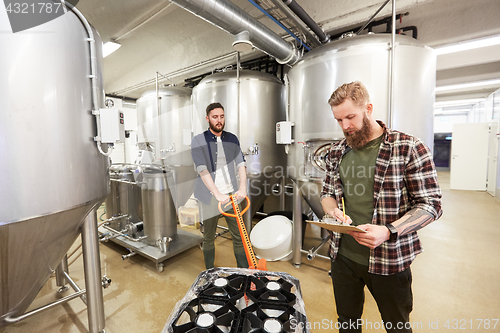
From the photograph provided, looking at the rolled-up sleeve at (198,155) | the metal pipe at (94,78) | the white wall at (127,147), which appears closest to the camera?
the metal pipe at (94,78)

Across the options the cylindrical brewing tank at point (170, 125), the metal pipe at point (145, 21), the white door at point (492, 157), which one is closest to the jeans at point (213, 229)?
the cylindrical brewing tank at point (170, 125)

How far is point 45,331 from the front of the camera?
68.0 inches

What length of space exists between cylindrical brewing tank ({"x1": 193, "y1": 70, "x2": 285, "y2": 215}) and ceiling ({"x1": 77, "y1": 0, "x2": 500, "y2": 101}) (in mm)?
789

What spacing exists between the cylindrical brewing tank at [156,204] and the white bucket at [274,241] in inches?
42.4

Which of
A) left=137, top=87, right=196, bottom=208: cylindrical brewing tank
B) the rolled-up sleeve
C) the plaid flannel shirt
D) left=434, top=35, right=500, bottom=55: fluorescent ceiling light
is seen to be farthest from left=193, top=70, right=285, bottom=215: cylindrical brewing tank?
left=434, top=35, right=500, bottom=55: fluorescent ceiling light

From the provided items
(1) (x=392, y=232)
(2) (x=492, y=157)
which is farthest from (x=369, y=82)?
(2) (x=492, y=157)

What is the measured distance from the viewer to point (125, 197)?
130 inches

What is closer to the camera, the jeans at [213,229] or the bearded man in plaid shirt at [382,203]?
the bearded man in plaid shirt at [382,203]

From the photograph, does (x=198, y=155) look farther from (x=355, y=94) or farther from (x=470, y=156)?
(x=470, y=156)

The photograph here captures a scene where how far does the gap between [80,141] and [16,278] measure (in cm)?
73

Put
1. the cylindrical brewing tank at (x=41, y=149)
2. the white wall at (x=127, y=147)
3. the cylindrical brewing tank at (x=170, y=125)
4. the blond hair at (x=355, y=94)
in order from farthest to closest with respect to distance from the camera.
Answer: the white wall at (x=127, y=147) < the cylindrical brewing tank at (x=170, y=125) < the blond hair at (x=355, y=94) < the cylindrical brewing tank at (x=41, y=149)

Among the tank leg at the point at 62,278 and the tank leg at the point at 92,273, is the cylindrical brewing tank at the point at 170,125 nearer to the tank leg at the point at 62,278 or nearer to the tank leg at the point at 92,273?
the tank leg at the point at 62,278

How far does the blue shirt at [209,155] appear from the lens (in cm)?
211

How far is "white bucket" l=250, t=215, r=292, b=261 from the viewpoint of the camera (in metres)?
2.63
